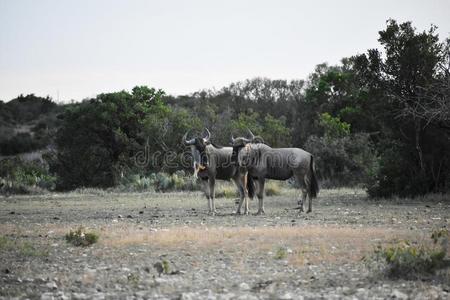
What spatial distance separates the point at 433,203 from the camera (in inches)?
905

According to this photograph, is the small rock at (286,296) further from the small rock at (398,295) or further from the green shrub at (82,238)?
the green shrub at (82,238)

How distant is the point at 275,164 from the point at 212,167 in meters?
1.93

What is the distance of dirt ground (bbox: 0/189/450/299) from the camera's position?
9.41m

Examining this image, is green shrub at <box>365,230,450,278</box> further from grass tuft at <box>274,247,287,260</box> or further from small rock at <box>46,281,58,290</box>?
small rock at <box>46,281,58,290</box>

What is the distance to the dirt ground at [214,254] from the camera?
30.9ft

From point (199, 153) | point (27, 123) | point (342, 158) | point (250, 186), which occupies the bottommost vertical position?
point (250, 186)

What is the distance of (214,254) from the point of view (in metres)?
12.3

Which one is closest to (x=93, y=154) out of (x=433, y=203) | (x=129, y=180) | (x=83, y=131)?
(x=83, y=131)

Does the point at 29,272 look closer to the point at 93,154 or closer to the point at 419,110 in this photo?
the point at 419,110

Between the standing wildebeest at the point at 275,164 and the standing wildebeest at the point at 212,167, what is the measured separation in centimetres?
38

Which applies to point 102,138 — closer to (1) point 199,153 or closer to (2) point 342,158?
(2) point 342,158

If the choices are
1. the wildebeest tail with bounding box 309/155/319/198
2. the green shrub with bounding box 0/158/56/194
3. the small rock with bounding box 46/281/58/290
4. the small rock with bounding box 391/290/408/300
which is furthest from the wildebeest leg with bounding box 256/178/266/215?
the green shrub with bounding box 0/158/56/194

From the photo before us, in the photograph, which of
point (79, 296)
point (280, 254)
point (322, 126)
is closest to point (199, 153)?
point (280, 254)

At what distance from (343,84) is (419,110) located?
30594 millimetres
